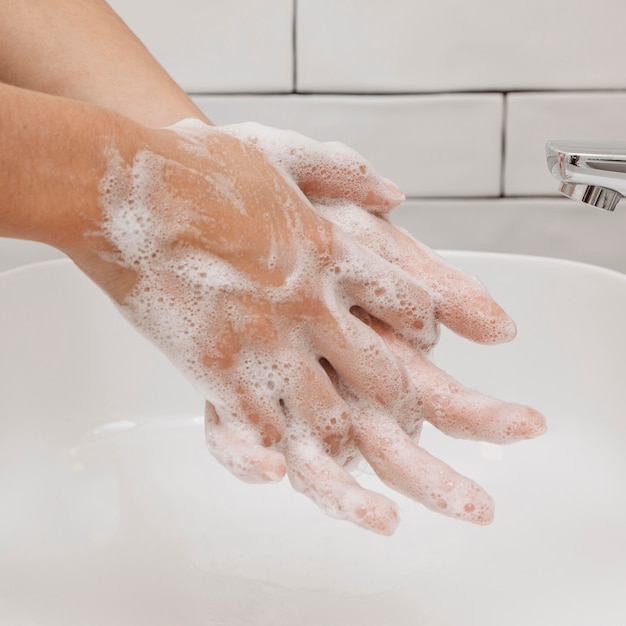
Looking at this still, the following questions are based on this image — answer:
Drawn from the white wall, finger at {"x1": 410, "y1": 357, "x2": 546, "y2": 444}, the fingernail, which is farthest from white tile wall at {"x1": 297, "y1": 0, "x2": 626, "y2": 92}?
finger at {"x1": 410, "y1": 357, "x2": 546, "y2": 444}

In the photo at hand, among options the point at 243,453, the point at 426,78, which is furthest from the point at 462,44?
the point at 243,453

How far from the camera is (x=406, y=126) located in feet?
3.49

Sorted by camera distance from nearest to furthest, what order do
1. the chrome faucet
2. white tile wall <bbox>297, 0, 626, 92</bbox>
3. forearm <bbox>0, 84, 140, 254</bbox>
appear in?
forearm <bbox>0, 84, 140, 254</bbox>, the chrome faucet, white tile wall <bbox>297, 0, 626, 92</bbox>

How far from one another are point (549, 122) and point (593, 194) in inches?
19.0

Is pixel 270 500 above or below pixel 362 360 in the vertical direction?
below

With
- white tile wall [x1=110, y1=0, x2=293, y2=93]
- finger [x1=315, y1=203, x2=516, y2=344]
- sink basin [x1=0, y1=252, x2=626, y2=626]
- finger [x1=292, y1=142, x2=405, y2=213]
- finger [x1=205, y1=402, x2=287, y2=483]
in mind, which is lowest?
sink basin [x1=0, y1=252, x2=626, y2=626]

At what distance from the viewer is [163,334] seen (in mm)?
582

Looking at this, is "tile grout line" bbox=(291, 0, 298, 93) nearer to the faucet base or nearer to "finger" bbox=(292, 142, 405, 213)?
"finger" bbox=(292, 142, 405, 213)

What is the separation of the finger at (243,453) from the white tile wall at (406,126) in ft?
1.77

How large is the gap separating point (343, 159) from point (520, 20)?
49cm

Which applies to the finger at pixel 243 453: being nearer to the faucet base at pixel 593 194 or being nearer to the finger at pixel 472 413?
the finger at pixel 472 413

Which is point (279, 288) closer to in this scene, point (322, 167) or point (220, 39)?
point (322, 167)

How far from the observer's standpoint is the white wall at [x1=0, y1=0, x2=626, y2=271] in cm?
103

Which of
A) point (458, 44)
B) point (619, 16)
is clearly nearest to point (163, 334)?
point (458, 44)
